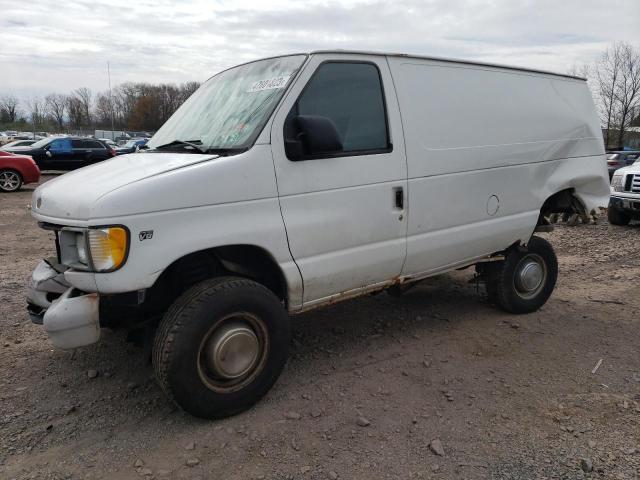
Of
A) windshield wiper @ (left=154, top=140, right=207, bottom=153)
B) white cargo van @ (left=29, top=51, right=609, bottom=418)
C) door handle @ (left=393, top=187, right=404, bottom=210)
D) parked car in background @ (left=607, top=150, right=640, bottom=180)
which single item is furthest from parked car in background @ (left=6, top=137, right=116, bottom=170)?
parked car in background @ (left=607, top=150, right=640, bottom=180)

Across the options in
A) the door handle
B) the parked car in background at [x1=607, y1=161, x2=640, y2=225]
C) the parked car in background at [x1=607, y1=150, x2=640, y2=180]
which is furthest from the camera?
Result: the parked car in background at [x1=607, y1=150, x2=640, y2=180]

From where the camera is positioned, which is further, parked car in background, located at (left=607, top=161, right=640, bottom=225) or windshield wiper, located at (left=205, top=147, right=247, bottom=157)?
parked car in background, located at (left=607, top=161, right=640, bottom=225)

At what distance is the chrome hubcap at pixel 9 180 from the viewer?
A: 14633mm

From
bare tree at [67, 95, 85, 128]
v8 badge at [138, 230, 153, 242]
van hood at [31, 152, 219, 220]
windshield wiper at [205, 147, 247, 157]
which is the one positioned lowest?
v8 badge at [138, 230, 153, 242]

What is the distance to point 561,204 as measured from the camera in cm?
514

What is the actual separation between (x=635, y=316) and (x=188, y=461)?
435cm

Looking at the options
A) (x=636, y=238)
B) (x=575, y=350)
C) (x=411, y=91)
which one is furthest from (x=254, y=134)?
(x=636, y=238)

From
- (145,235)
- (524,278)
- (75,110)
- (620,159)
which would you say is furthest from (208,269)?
(75,110)

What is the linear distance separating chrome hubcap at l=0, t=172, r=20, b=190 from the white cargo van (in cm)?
1303

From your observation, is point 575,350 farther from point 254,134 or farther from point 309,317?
point 254,134

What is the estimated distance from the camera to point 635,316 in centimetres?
500

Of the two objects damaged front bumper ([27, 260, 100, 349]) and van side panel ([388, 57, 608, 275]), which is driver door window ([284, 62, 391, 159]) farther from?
damaged front bumper ([27, 260, 100, 349])

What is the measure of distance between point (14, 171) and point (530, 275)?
14559 millimetres

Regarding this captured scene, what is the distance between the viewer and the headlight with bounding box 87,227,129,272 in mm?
2643
